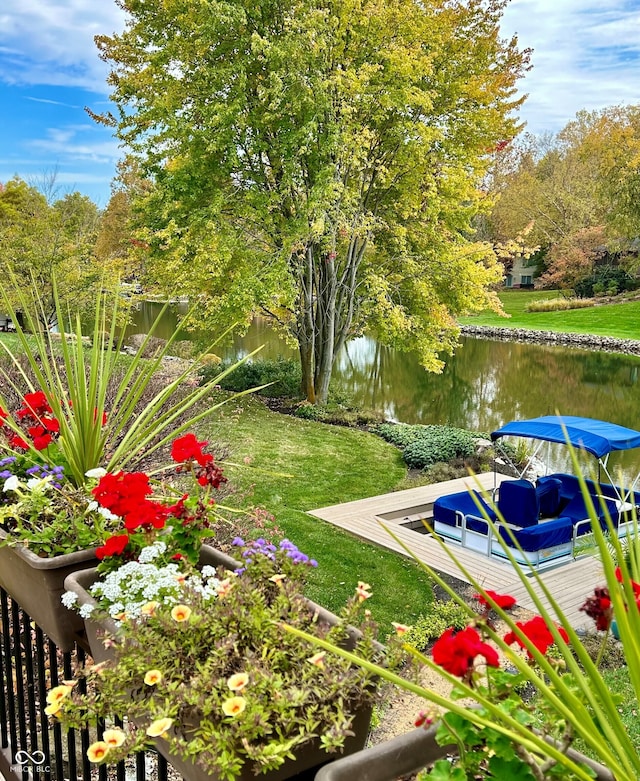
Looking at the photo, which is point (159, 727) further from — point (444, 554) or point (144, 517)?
point (444, 554)

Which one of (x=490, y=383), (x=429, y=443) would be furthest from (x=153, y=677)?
(x=490, y=383)

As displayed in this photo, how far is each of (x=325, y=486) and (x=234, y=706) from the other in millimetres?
8954

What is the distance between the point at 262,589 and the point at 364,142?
496 inches

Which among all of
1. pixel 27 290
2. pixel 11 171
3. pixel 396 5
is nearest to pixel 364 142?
pixel 396 5

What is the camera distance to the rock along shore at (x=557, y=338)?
28.7 m

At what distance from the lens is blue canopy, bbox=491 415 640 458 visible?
316 inches

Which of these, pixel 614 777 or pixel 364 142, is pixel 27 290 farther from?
pixel 614 777

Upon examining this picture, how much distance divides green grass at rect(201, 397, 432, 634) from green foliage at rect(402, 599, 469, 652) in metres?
0.11

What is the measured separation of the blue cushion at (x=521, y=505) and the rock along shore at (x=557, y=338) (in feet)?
73.1

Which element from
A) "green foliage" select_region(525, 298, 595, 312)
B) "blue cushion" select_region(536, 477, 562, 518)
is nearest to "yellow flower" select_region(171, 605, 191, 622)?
"blue cushion" select_region(536, 477, 562, 518)

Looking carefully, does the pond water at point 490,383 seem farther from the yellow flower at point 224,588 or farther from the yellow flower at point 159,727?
the yellow flower at point 159,727

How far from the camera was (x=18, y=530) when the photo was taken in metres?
2.04

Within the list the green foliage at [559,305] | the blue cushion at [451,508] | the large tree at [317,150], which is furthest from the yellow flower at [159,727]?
the green foliage at [559,305]

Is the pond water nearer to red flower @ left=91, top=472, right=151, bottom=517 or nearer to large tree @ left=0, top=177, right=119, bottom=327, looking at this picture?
large tree @ left=0, top=177, right=119, bottom=327
